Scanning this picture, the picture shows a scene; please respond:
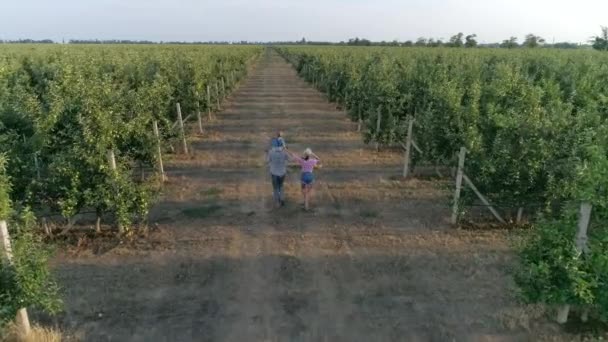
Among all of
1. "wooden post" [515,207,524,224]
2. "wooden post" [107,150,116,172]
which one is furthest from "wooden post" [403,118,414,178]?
"wooden post" [107,150,116,172]

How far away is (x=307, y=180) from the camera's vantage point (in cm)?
1159

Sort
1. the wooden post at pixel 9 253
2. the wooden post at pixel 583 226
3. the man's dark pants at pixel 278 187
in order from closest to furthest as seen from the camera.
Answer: the wooden post at pixel 9 253 → the wooden post at pixel 583 226 → the man's dark pants at pixel 278 187

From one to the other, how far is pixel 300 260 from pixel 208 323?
102 inches

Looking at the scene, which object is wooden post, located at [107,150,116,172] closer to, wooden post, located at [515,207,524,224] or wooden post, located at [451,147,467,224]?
wooden post, located at [451,147,467,224]

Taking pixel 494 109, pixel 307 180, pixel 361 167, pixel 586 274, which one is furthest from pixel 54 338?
pixel 361 167

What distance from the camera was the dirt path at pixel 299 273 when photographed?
6980 millimetres

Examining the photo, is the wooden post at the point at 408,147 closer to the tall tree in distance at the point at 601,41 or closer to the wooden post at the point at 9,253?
the wooden post at the point at 9,253

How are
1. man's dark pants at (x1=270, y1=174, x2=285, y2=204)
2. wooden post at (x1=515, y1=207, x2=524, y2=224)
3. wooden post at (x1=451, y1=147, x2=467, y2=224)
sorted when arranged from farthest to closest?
man's dark pants at (x1=270, y1=174, x2=285, y2=204), wooden post at (x1=515, y1=207, x2=524, y2=224), wooden post at (x1=451, y1=147, x2=467, y2=224)

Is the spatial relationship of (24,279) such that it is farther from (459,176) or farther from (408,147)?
(408,147)

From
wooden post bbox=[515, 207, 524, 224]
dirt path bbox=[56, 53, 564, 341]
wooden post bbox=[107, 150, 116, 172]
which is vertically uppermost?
wooden post bbox=[107, 150, 116, 172]

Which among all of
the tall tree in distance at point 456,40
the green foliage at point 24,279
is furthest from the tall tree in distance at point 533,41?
the green foliage at point 24,279

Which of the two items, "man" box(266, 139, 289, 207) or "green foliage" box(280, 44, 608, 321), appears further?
"man" box(266, 139, 289, 207)

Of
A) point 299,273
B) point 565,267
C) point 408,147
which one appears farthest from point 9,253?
point 408,147

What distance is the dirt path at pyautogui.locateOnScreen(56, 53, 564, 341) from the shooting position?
275 inches
